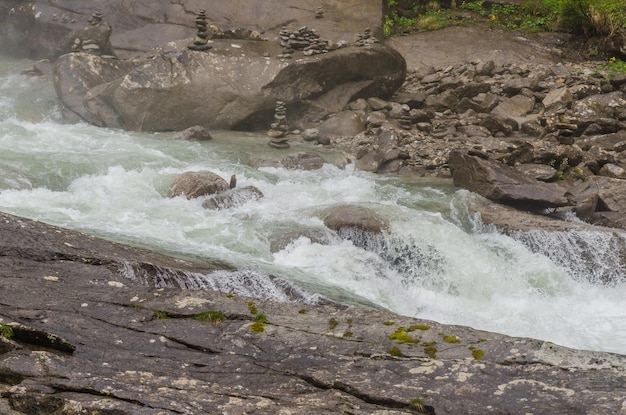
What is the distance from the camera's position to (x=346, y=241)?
11.2 m

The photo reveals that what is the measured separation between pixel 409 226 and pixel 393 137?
18.7 ft

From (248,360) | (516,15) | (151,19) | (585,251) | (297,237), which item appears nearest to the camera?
(248,360)

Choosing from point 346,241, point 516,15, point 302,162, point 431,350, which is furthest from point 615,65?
point 431,350

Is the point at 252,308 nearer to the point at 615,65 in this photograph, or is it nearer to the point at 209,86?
the point at 209,86

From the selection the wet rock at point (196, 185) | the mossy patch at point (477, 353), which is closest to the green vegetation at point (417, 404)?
the mossy patch at point (477, 353)

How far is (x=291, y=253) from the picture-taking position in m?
10.6

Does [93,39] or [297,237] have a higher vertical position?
[93,39]

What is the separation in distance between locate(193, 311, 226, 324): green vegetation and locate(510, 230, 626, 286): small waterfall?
769 cm

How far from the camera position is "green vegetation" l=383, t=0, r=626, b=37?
23.3 m

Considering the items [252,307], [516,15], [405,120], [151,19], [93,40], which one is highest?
[516,15]

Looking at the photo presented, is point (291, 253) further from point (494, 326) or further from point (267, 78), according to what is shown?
point (267, 78)

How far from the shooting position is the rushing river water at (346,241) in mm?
9531

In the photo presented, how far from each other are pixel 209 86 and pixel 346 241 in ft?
28.1

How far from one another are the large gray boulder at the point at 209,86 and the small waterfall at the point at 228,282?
11.0 meters
